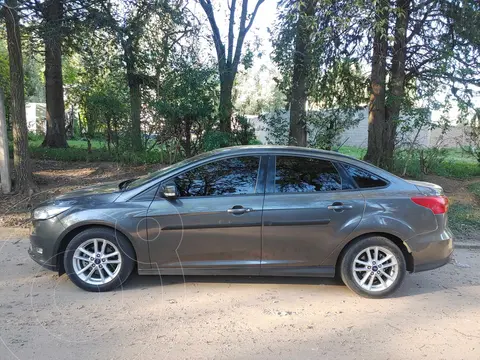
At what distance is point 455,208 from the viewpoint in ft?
26.7

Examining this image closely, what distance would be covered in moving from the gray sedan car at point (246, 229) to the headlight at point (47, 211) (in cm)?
1

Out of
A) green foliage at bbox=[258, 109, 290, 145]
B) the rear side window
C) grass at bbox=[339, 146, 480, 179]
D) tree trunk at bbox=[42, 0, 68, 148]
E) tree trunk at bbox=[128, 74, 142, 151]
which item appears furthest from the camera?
tree trunk at bbox=[42, 0, 68, 148]

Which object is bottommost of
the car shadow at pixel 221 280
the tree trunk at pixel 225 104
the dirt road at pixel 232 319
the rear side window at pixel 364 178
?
the dirt road at pixel 232 319

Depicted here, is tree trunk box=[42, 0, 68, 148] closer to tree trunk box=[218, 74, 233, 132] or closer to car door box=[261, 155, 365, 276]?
tree trunk box=[218, 74, 233, 132]

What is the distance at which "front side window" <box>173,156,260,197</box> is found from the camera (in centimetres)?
435

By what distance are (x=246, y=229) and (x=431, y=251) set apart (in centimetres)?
202

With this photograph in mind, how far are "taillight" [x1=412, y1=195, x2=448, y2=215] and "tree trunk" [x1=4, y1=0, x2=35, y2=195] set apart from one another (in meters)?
7.12

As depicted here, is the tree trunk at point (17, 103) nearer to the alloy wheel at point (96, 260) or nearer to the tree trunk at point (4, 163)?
the tree trunk at point (4, 163)

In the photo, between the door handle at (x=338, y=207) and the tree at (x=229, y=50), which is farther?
the tree at (x=229, y=50)

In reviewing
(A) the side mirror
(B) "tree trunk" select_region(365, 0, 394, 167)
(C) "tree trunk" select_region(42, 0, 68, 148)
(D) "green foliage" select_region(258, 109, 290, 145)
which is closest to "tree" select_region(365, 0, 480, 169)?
(B) "tree trunk" select_region(365, 0, 394, 167)

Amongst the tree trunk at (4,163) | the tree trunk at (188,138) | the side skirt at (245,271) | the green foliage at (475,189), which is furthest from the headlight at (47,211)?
the green foliage at (475,189)

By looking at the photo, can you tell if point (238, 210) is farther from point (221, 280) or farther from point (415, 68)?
point (415, 68)

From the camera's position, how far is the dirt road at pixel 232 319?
3297mm

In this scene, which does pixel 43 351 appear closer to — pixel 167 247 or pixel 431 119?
pixel 167 247
